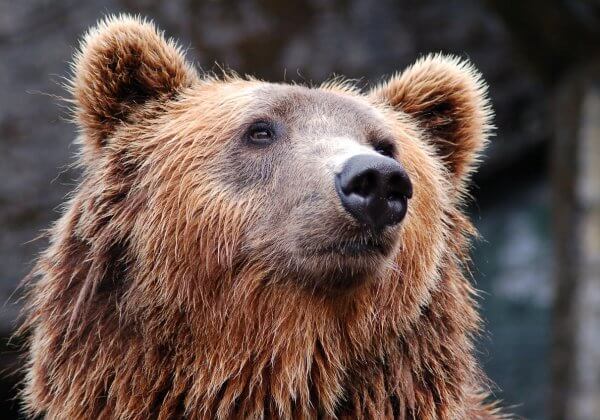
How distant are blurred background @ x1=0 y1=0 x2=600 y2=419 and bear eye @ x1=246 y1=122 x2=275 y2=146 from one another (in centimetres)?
450

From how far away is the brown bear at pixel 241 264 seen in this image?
171 inches

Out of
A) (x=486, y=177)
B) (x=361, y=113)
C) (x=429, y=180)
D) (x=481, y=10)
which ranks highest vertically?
(x=481, y=10)

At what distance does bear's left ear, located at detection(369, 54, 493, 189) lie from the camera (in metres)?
5.34

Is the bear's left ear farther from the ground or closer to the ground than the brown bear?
farther from the ground

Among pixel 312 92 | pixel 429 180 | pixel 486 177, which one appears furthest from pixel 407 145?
pixel 486 177

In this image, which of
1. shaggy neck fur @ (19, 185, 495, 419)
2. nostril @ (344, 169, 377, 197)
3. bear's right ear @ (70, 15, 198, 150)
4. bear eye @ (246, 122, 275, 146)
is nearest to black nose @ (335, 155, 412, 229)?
nostril @ (344, 169, 377, 197)

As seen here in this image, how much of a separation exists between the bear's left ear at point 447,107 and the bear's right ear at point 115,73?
4.42 ft

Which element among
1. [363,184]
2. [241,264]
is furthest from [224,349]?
[363,184]

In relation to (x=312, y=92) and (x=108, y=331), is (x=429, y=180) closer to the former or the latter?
(x=312, y=92)

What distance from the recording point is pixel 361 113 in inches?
193

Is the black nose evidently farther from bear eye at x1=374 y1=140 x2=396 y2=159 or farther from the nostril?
Result: bear eye at x1=374 y1=140 x2=396 y2=159

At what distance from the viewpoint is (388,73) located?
11203mm

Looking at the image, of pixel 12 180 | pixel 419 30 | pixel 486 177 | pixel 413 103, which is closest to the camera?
pixel 413 103

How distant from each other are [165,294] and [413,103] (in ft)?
6.38
